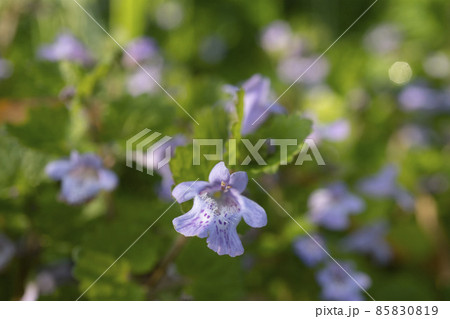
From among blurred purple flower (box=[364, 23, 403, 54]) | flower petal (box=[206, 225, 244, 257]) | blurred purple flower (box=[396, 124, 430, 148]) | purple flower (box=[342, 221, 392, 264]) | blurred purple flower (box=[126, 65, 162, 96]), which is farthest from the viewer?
blurred purple flower (box=[364, 23, 403, 54])

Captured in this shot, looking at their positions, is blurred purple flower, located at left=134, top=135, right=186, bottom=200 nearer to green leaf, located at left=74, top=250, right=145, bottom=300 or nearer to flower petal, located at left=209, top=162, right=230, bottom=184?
green leaf, located at left=74, top=250, right=145, bottom=300

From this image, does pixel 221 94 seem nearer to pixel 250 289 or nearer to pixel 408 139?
pixel 250 289

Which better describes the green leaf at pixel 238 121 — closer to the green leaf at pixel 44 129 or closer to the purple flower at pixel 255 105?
the purple flower at pixel 255 105

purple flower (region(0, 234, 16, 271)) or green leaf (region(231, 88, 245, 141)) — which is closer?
green leaf (region(231, 88, 245, 141))

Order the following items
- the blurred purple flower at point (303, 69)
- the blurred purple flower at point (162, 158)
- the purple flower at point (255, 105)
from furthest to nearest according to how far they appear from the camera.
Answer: the blurred purple flower at point (303, 69), the blurred purple flower at point (162, 158), the purple flower at point (255, 105)

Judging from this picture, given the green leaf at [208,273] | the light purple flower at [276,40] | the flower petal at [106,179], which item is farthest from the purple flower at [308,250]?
the light purple flower at [276,40]

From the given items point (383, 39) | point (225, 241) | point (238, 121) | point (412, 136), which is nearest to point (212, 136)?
point (238, 121)

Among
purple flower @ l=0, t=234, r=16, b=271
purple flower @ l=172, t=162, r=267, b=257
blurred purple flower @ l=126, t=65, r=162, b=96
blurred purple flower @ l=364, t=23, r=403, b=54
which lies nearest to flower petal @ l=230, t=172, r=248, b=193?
purple flower @ l=172, t=162, r=267, b=257

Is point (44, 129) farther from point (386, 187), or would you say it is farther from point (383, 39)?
point (383, 39)
